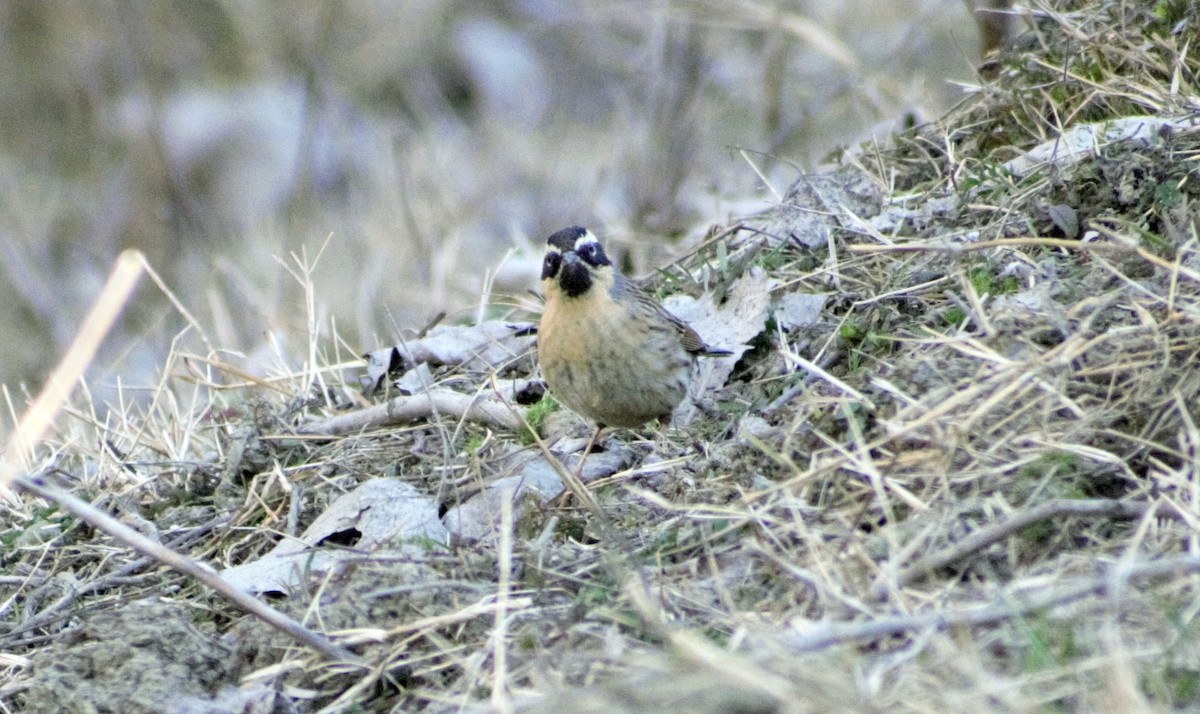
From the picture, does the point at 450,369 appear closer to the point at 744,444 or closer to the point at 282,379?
the point at 282,379

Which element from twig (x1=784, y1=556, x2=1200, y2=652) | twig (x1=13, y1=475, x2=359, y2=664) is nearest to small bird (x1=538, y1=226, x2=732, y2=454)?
twig (x1=13, y1=475, x2=359, y2=664)

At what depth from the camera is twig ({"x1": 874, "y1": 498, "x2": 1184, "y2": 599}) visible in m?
3.53

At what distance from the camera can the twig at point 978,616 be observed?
3.05 metres

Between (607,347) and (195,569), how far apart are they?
2271 mm

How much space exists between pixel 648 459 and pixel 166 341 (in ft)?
16.9

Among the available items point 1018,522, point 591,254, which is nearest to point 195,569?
point 1018,522

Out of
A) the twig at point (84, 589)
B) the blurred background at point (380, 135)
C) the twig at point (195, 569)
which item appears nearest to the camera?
the twig at point (195, 569)

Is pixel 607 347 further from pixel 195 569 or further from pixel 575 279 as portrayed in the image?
pixel 195 569

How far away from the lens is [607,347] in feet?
18.9

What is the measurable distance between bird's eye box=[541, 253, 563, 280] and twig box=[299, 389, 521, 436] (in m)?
0.69

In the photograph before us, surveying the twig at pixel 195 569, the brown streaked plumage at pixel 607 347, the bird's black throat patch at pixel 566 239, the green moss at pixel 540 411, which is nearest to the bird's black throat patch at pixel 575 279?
the brown streaked plumage at pixel 607 347

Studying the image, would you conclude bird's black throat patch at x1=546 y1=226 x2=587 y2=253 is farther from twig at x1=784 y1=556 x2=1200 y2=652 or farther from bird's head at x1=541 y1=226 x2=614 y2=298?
twig at x1=784 y1=556 x2=1200 y2=652

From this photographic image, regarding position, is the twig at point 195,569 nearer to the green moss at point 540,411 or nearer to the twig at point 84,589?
the twig at point 84,589

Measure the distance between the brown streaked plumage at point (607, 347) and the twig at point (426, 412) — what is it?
28 centimetres
